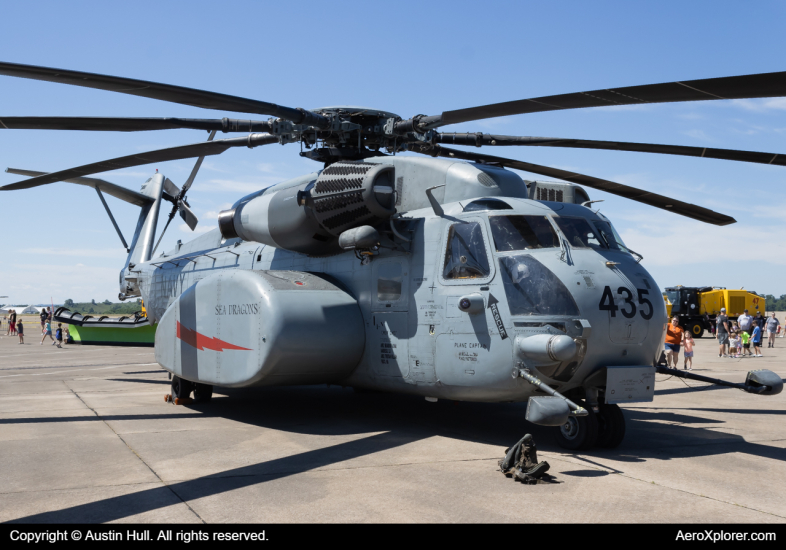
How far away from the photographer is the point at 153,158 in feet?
29.2

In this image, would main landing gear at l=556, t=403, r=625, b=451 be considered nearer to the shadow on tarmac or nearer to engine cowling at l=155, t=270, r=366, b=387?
the shadow on tarmac

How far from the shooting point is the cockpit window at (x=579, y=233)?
24.9 ft

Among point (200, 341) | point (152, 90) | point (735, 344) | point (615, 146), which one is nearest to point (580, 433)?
point (615, 146)

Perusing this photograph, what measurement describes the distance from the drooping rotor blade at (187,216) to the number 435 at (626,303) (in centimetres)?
1070

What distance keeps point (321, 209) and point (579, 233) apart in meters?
3.45

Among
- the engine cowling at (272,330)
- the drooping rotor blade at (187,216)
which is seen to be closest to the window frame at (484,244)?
the engine cowling at (272,330)

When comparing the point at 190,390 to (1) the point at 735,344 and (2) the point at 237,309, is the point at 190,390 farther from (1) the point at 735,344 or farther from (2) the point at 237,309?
(1) the point at 735,344

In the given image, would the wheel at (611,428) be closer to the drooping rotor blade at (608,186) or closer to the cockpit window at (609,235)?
the cockpit window at (609,235)

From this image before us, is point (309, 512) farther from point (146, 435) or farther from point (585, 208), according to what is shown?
point (585, 208)

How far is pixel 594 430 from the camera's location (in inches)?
281

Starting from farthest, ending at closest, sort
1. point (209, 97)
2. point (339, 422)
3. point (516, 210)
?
point (339, 422)
point (516, 210)
point (209, 97)

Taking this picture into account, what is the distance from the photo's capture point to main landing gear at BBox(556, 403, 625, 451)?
23.3 feet
